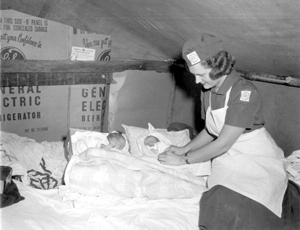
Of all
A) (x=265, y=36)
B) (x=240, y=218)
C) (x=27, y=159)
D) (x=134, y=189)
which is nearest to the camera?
(x=240, y=218)

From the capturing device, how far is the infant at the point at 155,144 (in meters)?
2.11

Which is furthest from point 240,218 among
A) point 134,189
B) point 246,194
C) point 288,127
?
point 288,127

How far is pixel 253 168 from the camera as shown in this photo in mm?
1600

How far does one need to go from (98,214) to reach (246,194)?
0.70m

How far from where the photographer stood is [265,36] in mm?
1803

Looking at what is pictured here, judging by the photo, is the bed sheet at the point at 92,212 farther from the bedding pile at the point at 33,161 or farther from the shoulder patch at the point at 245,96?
the shoulder patch at the point at 245,96

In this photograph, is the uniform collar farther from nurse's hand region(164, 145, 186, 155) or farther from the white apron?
nurse's hand region(164, 145, 186, 155)

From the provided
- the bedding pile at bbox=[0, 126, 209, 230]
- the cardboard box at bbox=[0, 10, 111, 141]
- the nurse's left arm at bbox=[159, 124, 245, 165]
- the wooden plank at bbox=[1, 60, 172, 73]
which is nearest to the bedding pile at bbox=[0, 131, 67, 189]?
the bedding pile at bbox=[0, 126, 209, 230]

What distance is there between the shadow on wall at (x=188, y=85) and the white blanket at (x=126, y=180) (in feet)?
4.82

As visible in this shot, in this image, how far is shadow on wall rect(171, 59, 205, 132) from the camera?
321 cm

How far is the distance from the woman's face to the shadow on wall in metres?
1.55

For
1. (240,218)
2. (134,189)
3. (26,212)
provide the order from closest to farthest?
1. (240,218)
2. (26,212)
3. (134,189)

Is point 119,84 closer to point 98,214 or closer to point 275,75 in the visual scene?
point 275,75

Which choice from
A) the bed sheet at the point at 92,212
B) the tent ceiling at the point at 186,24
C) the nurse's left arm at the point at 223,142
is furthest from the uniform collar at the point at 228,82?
Result: the bed sheet at the point at 92,212
